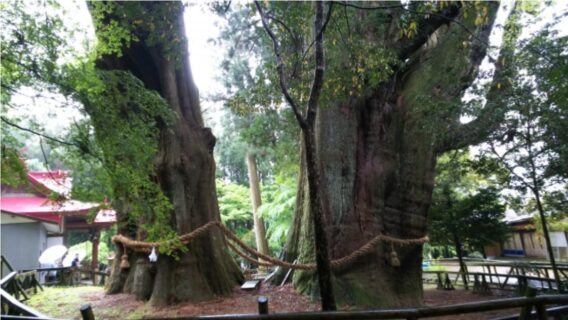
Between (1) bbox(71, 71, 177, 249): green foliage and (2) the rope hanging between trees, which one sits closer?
(1) bbox(71, 71, 177, 249): green foliage

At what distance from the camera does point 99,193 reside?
3.22 m

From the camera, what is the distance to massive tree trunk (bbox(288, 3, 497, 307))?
5.64 meters

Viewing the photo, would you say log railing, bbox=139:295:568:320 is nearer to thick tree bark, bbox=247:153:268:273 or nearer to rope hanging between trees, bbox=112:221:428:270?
rope hanging between trees, bbox=112:221:428:270

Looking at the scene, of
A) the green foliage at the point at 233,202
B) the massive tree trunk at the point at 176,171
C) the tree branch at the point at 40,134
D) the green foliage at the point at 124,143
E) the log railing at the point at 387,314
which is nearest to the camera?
the log railing at the point at 387,314

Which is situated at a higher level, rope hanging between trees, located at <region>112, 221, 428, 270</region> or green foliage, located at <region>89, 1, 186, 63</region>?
green foliage, located at <region>89, 1, 186, 63</region>

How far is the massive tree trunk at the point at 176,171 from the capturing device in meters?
5.30

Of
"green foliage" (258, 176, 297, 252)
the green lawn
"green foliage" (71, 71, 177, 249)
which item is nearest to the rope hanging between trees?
the green lawn

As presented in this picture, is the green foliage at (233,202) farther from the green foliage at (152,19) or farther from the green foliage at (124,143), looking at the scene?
the green foliage at (124,143)

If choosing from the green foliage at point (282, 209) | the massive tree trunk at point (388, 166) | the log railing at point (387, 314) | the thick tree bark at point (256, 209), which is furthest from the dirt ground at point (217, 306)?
the thick tree bark at point (256, 209)

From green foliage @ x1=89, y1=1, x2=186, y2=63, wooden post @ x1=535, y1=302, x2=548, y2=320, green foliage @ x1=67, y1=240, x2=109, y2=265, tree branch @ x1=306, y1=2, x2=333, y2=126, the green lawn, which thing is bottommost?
wooden post @ x1=535, y1=302, x2=548, y2=320

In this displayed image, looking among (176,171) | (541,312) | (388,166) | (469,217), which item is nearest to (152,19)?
(176,171)

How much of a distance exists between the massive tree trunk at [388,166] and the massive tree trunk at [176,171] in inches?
59.9

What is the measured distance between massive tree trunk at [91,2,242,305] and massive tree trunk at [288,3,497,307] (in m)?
1.52

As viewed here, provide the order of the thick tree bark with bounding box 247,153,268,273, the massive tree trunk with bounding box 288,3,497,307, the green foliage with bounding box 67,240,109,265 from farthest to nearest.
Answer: the green foliage with bounding box 67,240,109,265 → the thick tree bark with bounding box 247,153,268,273 → the massive tree trunk with bounding box 288,3,497,307
